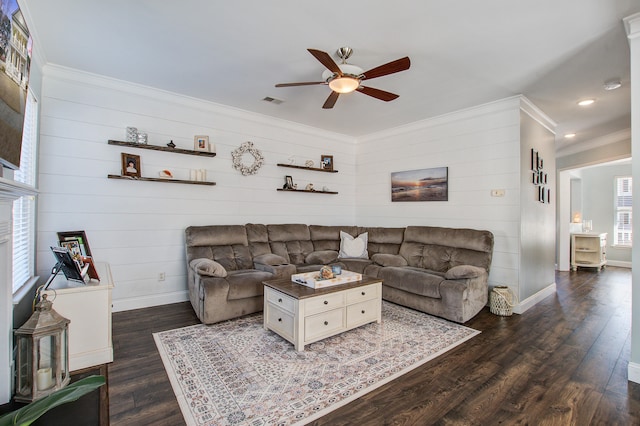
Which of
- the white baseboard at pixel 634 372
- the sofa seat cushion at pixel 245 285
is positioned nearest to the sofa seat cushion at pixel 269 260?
the sofa seat cushion at pixel 245 285

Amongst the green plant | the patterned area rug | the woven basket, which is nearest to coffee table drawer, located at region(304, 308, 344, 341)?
the patterned area rug

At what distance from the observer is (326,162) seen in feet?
18.7

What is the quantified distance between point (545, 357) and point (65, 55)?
17.8ft

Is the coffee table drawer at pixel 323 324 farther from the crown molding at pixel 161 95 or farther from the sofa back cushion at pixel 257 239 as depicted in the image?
the crown molding at pixel 161 95

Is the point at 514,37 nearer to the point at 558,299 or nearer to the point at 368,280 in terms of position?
the point at 368,280

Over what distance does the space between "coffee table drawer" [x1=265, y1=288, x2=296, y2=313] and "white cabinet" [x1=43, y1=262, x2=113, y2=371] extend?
1.37 m

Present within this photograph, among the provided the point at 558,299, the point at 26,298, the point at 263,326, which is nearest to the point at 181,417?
the point at 263,326

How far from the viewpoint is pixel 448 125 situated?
15.2ft

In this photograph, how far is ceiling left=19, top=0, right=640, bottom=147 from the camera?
230cm

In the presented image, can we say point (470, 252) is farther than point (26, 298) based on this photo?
Yes

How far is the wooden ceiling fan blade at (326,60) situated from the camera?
2318 millimetres

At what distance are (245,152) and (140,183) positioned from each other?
4.98ft

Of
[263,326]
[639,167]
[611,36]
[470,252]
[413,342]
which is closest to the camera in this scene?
[639,167]

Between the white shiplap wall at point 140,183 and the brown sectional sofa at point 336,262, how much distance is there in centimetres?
40
